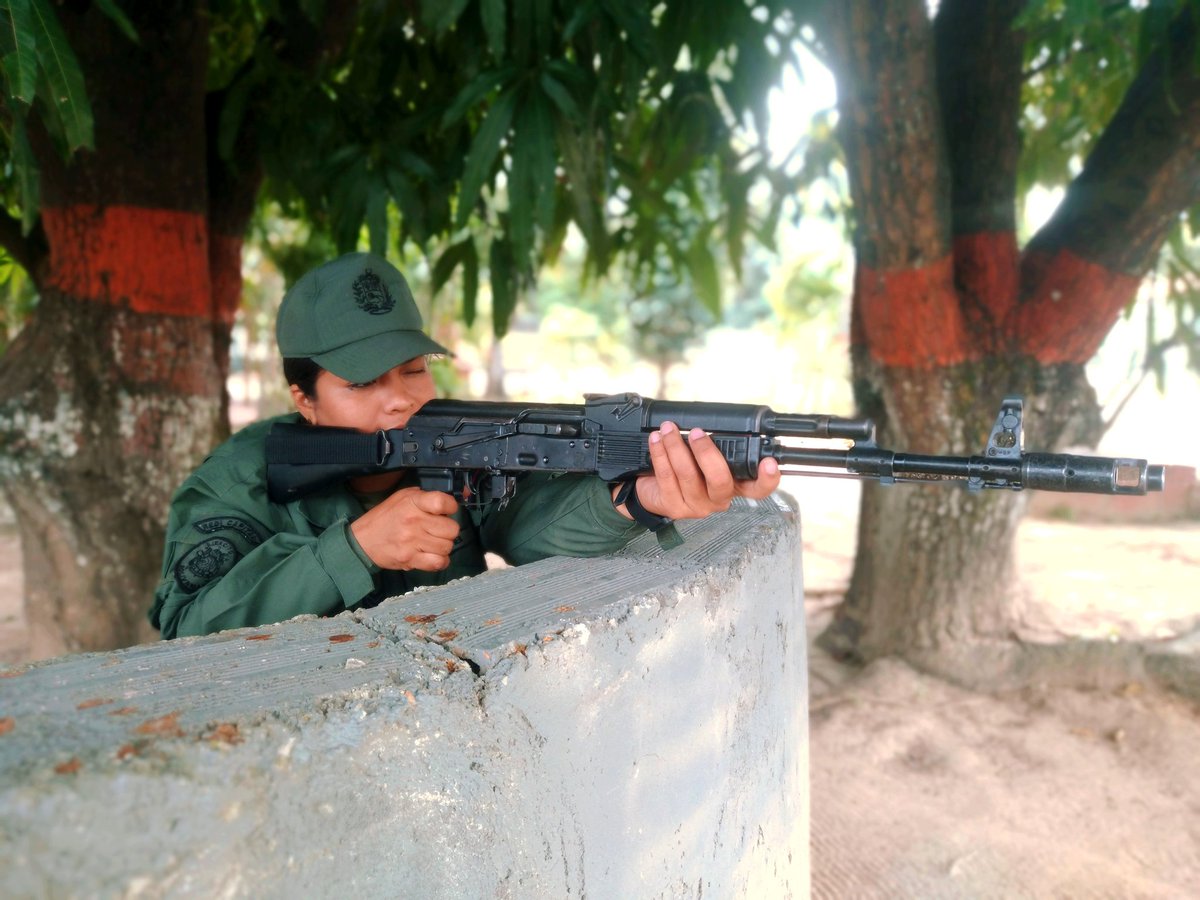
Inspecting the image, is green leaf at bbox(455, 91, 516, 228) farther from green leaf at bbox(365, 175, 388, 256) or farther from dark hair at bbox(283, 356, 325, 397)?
dark hair at bbox(283, 356, 325, 397)

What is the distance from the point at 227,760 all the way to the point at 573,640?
45 centimetres

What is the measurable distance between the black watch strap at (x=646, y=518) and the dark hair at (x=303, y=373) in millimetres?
689

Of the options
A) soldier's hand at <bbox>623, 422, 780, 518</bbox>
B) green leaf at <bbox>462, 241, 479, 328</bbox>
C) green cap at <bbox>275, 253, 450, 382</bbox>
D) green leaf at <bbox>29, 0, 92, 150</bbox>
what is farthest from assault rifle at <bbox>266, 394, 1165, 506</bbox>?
green leaf at <bbox>462, 241, 479, 328</bbox>

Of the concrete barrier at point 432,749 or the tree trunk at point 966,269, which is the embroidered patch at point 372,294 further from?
the tree trunk at point 966,269

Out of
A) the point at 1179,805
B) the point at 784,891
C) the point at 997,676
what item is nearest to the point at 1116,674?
the point at 997,676

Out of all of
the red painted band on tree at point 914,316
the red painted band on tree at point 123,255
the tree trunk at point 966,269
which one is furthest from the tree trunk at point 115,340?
the red painted band on tree at point 914,316

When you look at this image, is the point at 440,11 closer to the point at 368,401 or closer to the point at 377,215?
the point at 377,215

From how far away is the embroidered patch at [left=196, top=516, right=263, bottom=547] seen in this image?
1816 millimetres

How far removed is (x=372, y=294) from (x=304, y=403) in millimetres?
310

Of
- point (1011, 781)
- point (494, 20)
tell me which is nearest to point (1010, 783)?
point (1011, 781)

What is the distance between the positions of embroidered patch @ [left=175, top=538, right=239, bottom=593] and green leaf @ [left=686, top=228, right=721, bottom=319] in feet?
8.81

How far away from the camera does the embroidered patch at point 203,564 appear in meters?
1.75

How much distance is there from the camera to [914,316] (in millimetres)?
3578

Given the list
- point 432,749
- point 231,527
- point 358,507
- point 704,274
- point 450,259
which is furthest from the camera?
point 704,274
